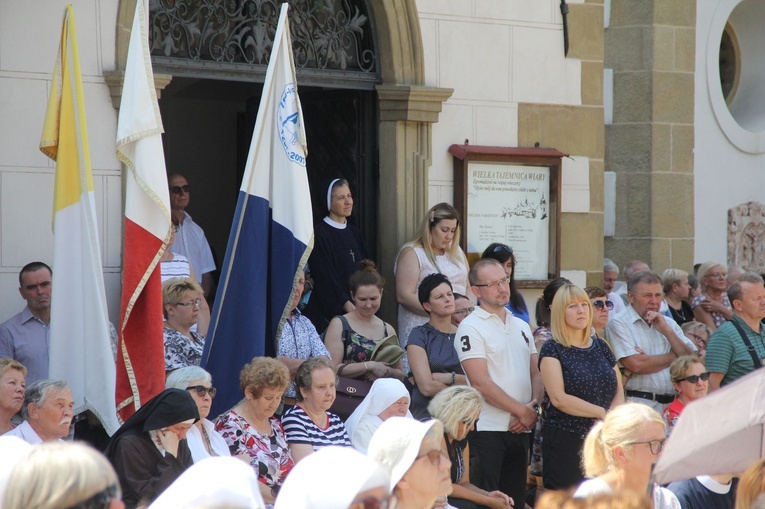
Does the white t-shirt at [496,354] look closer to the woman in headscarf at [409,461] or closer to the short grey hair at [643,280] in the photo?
the short grey hair at [643,280]

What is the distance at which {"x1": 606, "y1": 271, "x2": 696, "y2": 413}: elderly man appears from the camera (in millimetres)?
8203

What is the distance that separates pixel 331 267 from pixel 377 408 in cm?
154

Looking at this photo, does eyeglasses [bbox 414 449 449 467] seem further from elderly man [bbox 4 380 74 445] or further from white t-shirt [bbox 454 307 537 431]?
white t-shirt [bbox 454 307 537 431]

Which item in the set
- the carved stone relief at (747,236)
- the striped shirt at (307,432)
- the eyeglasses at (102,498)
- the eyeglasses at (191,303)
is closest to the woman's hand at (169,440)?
the striped shirt at (307,432)

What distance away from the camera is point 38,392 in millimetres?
5879

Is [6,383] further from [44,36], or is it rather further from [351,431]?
[44,36]

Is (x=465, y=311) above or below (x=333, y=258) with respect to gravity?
below

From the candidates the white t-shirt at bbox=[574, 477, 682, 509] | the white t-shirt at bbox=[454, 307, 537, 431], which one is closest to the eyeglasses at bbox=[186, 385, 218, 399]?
the white t-shirt at bbox=[454, 307, 537, 431]

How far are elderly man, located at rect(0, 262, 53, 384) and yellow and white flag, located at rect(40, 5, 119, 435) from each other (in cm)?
42

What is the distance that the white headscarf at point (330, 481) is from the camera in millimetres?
2980

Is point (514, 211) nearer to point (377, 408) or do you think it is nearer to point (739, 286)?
point (739, 286)

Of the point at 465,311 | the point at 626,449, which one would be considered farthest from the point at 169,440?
the point at 465,311

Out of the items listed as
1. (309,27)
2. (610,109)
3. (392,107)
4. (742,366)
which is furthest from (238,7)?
(610,109)

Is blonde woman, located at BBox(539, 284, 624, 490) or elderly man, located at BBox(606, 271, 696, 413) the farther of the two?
elderly man, located at BBox(606, 271, 696, 413)
